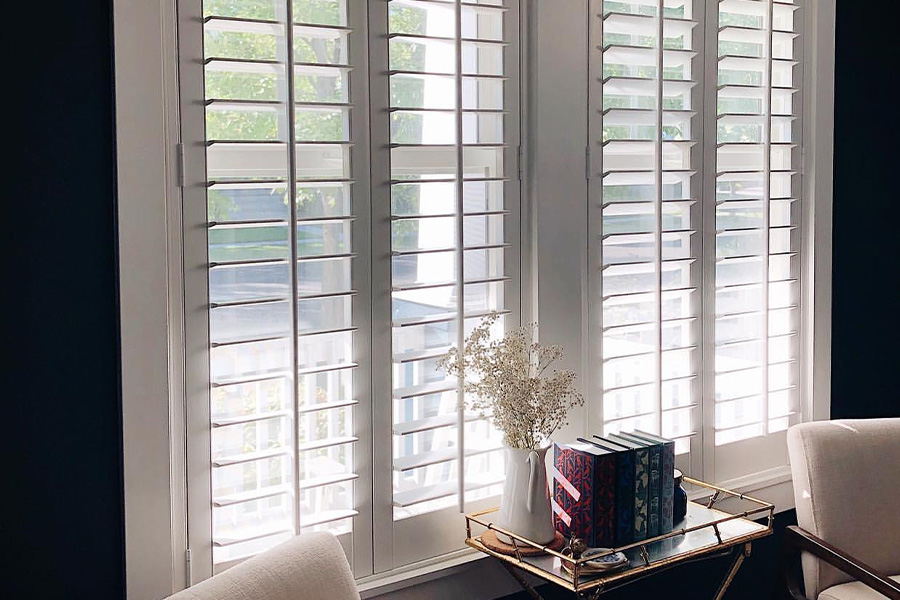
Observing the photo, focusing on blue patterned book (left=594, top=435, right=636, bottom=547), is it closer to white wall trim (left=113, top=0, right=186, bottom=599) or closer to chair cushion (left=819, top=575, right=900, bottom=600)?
chair cushion (left=819, top=575, right=900, bottom=600)

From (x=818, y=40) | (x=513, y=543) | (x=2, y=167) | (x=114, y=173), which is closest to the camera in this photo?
(x=2, y=167)

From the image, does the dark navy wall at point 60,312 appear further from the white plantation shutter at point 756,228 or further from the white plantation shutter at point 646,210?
the white plantation shutter at point 756,228

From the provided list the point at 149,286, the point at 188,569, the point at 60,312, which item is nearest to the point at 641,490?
the point at 188,569

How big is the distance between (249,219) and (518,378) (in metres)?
0.66

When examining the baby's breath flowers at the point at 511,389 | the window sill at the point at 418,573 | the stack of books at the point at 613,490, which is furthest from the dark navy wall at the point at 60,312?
the stack of books at the point at 613,490

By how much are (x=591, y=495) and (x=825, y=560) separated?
718 millimetres

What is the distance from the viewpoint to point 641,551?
210 centimetres

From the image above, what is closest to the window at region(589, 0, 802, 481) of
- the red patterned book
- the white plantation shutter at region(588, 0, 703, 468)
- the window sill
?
the white plantation shutter at region(588, 0, 703, 468)

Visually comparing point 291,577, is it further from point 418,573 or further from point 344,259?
point 344,259

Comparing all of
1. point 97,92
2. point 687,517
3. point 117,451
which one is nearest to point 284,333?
point 117,451

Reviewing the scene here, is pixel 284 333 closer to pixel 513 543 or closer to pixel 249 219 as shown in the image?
pixel 249 219

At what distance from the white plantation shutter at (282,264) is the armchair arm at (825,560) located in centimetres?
115

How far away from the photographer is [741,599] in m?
2.96

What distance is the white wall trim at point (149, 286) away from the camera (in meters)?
Result: 1.73
